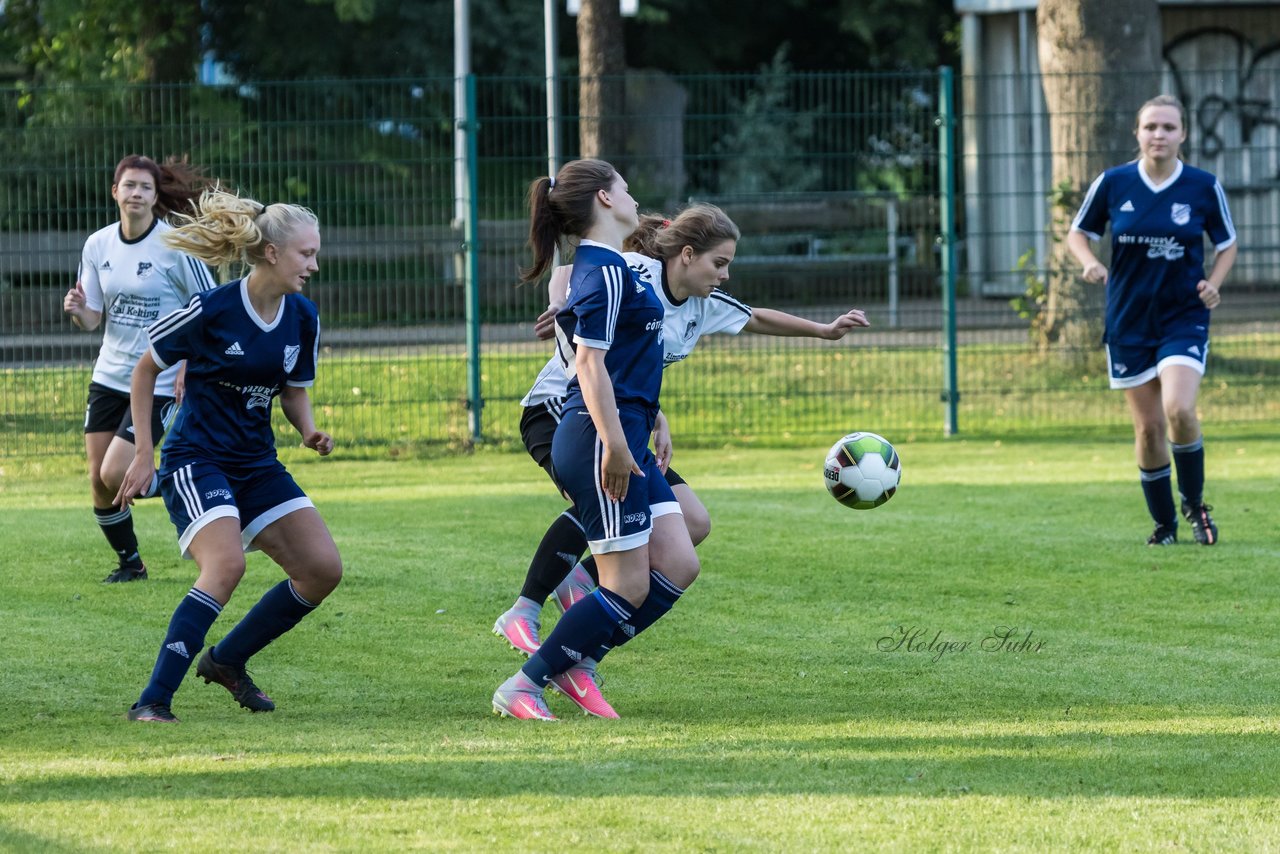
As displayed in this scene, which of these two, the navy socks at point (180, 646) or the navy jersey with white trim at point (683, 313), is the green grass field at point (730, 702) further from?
the navy jersey with white trim at point (683, 313)

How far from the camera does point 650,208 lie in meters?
14.2

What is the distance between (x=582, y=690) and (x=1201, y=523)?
4407 millimetres

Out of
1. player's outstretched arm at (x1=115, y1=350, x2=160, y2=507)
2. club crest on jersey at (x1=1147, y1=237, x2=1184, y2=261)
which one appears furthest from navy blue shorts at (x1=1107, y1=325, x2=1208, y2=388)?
player's outstretched arm at (x1=115, y1=350, x2=160, y2=507)

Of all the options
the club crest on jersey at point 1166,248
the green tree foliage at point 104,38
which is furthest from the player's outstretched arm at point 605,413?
the green tree foliage at point 104,38

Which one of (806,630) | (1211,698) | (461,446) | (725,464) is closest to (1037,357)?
(725,464)

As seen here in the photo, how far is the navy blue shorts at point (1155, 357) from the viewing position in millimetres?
8305

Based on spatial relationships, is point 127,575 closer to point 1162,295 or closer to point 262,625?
point 262,625

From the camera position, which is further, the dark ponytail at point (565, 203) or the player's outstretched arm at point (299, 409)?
the player's outstretched arm at point (299, 409)

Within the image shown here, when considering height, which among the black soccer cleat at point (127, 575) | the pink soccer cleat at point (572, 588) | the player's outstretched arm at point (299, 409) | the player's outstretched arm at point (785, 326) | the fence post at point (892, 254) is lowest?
the black soccer cleat at point (127, 575)

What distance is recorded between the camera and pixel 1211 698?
5328 millimetres

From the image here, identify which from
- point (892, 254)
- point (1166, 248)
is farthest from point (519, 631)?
point (892, 254)

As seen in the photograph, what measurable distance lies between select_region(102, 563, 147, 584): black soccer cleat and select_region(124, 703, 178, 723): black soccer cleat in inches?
107

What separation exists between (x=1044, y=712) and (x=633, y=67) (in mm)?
21957

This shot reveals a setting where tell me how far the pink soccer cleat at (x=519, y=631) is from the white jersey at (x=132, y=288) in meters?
2.72
